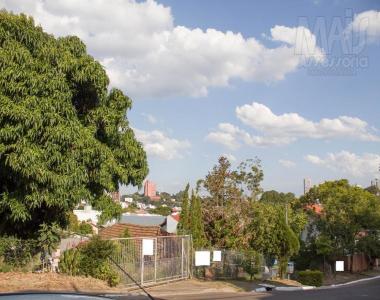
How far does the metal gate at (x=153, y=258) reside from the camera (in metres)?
21.5

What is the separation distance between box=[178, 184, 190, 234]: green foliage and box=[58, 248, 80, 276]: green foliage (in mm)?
10971

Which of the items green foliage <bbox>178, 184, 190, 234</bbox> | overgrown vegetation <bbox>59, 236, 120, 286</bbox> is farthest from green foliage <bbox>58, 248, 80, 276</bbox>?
green foliage <bbox>178, 184, 190, 234</bbox>

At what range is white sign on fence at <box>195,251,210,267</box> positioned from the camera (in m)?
26.1

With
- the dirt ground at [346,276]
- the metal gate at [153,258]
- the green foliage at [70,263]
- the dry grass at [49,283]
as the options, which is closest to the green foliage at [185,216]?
the metal gate at [153,258]

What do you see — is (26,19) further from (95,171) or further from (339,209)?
(339,209)

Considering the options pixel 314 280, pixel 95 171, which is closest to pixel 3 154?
pixel 95 171

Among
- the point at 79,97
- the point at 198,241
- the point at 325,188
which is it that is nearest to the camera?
the point at 79,97

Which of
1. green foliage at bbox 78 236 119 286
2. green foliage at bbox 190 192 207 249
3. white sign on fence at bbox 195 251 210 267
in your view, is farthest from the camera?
green foliage at bbox 190 192 207 249

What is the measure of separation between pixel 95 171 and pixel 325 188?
3729 cm

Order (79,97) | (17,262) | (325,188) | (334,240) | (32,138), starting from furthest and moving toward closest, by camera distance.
Result: (325,188), (334,240), (79,97), (17,262), (32,138)

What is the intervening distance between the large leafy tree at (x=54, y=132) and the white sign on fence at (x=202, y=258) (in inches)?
215

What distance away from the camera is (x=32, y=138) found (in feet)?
57.1

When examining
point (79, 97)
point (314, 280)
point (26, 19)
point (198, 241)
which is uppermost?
point (26, 19)

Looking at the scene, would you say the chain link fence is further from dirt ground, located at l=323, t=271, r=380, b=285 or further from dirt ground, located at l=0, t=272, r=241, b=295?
dirt ground, located at l=323, t=271, r=380, b=285
